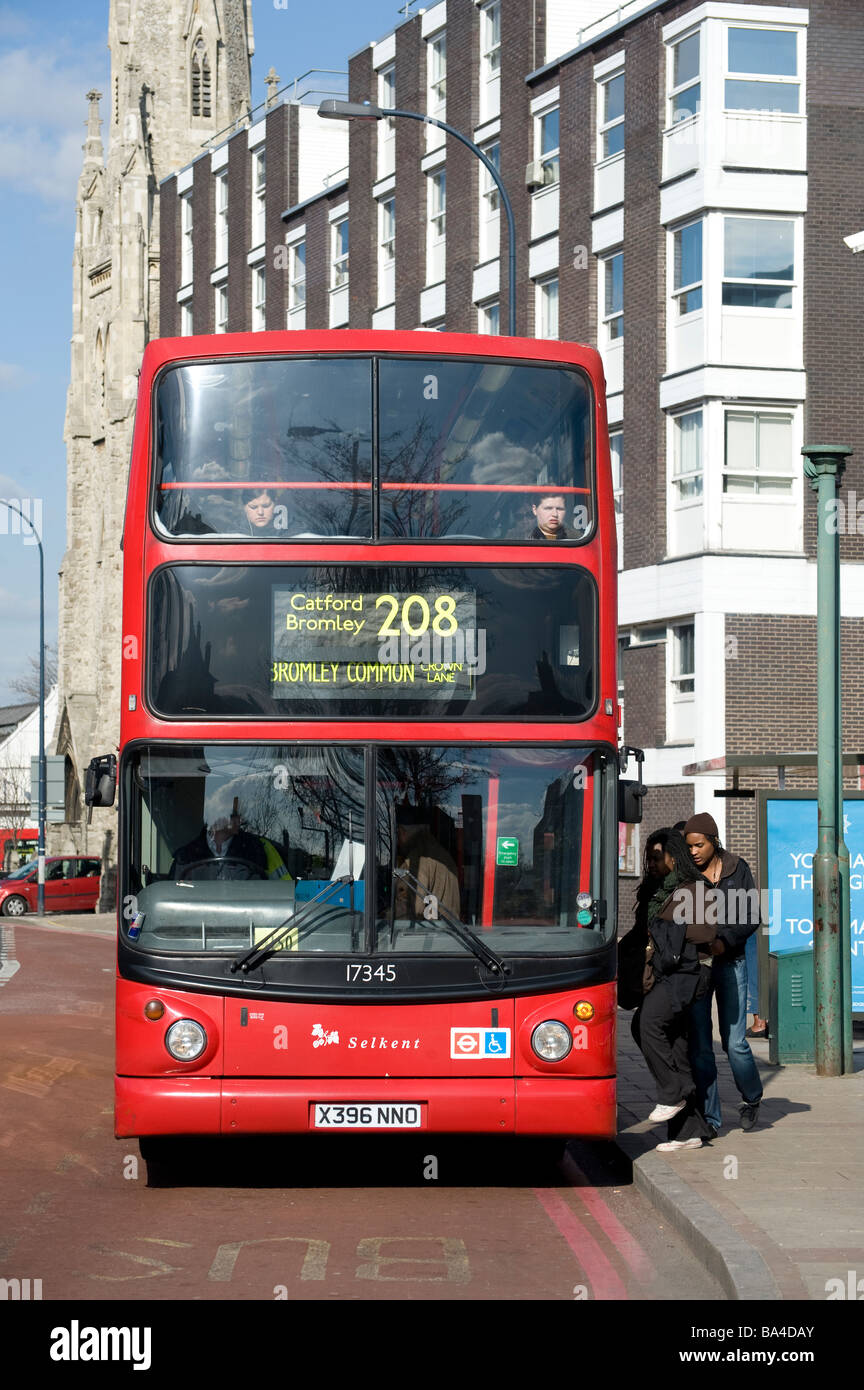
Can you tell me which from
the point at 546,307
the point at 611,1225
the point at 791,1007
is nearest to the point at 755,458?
the point at 546,307

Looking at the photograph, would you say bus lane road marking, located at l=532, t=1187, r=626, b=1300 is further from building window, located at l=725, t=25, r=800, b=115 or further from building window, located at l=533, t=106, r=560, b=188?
building window, located at l=533, t=106, r=560, b=188

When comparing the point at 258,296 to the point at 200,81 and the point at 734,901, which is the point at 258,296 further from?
the point at 734,901

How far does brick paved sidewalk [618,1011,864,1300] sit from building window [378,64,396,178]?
3449cm

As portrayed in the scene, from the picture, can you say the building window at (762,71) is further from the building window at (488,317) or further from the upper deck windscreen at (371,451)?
the upper deck windscreen at (371,451)

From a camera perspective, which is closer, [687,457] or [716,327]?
[716,327]

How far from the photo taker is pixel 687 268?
33094 mm

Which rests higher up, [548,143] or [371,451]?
[548,143]

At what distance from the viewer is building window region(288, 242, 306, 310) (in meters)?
50.8

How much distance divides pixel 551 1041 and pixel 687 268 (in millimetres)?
25332

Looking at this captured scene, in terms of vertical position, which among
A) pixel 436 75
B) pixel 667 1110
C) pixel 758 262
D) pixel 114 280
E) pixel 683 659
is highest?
pixel 114 280

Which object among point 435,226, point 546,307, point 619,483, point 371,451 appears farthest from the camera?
point 435,226

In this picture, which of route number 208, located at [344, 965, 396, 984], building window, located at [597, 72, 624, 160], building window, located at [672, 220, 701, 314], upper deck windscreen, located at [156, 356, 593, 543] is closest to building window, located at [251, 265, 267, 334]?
building window, located at [597, 72, 624, 160]

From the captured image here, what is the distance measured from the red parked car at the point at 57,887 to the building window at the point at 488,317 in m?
23.5
